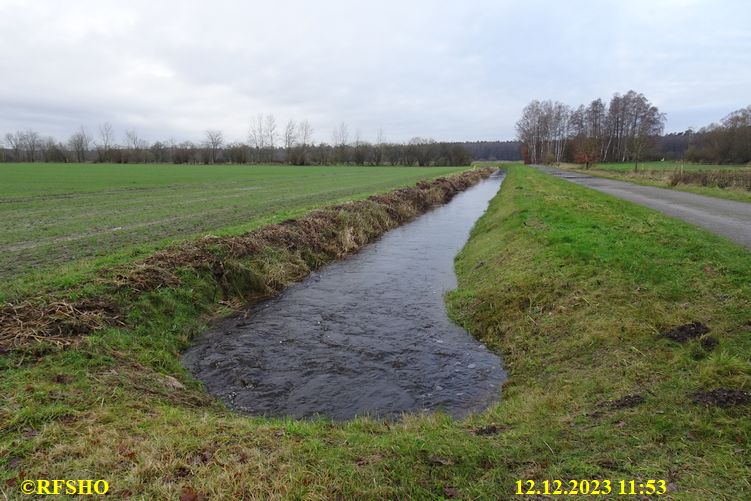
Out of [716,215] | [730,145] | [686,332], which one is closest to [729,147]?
[730,145]

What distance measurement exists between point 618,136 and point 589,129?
31.1 ft

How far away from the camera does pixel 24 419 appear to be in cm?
486

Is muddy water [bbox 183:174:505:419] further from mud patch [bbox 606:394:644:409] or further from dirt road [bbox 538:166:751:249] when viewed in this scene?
dirt road [bbox 538:166:751:249]

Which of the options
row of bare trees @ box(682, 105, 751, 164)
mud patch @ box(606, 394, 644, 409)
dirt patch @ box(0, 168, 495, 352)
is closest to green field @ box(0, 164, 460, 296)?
dirt patch @ box(0, 168, 495, 352)

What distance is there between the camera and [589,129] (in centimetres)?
11919

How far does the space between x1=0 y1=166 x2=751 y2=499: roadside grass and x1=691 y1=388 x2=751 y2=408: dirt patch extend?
5.2 inches

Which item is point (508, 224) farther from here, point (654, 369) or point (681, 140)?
point (681, 140)

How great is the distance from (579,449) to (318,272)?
1141 cm

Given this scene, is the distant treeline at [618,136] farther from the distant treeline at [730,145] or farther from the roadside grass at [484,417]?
the roadside grass at [484,417]

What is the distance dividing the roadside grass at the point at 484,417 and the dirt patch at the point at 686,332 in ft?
0.51

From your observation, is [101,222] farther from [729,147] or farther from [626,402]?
[729,147]

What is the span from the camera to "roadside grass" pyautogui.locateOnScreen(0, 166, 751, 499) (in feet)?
13.0

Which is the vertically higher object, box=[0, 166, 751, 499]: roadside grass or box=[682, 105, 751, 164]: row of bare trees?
box=[682, 105, 751, 164]: row of bare trees

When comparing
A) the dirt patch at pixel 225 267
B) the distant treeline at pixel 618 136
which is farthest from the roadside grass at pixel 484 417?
the distant treeline at pixel 618 136
